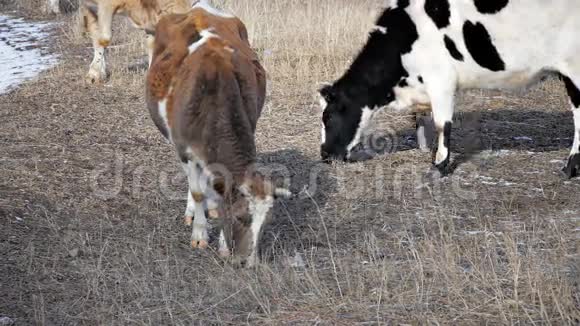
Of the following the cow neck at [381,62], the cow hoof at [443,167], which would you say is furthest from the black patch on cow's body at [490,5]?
the cow hoof at [443,167]

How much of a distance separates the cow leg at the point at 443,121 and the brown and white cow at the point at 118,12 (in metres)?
5.05

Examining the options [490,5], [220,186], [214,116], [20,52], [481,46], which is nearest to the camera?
[220,186]

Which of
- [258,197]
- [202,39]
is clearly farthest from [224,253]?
[202,39]

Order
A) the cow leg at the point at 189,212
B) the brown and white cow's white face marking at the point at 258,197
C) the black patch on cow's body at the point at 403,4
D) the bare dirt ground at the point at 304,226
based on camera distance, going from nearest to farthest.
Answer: the bare dirt ground at the point at 304,226
the brown and white cow's white face marking at the point at 258,197
the cow leg at the point at 189,212
the black patch on cow's body at the point at 403,4

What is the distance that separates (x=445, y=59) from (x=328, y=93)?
1.36 meters

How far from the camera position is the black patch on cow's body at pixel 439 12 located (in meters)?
8.52

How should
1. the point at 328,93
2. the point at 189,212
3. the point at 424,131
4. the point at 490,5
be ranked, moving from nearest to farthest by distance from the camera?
the point at 189,212 → the point at 490,5 → the point at 328,93 → the point at 424,131

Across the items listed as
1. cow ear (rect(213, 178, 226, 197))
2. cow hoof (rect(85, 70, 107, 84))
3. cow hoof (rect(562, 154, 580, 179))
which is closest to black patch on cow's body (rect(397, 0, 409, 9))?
cow hoof (rect(562, 154, 580, 179))


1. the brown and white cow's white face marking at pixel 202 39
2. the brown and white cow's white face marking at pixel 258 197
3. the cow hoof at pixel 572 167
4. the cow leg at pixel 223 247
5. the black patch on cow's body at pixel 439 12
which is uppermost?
the black patch on cow's body at pixel 439 12

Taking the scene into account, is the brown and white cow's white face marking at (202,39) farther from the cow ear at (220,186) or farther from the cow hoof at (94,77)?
the cow hoof at (94,77)

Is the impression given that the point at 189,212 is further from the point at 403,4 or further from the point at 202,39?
the point at 403,4

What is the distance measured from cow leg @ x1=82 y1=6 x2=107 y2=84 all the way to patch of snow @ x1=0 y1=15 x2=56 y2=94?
103cm

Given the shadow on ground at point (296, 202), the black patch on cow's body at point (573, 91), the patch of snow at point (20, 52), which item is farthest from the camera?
the patch of snow at point (20, 52)

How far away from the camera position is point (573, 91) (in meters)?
8.38
